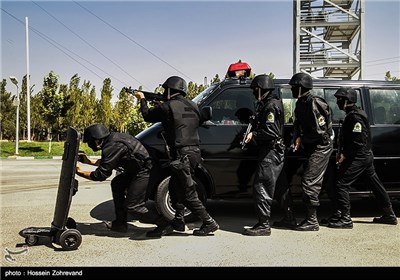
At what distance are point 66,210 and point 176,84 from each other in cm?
199

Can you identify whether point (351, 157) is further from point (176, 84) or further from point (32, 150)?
point (32, 150)

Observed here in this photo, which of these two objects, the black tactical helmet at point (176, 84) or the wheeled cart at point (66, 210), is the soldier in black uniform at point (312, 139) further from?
the wheeled cart at point (66, 210)

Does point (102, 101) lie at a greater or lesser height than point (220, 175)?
greater

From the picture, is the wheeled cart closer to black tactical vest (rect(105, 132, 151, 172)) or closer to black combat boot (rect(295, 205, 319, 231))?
black tactical vest (rect(105, 132, 151, 172))

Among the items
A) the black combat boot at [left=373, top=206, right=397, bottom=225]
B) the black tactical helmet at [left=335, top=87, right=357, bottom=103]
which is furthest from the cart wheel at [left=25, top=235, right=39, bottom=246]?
the black combat boot at [left=373, top=206, right=397, bottom=225]

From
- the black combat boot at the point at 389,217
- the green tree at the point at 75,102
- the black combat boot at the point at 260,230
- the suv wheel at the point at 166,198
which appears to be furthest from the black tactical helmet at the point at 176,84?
the green tree at the point at 75,102

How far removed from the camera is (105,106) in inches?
1585

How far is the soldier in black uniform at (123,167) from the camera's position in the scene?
457 cm

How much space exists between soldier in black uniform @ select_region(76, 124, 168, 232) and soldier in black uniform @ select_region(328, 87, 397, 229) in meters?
2.43

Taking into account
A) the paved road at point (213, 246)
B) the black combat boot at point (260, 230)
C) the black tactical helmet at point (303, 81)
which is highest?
the black tactical helmet at point (303, 81)
